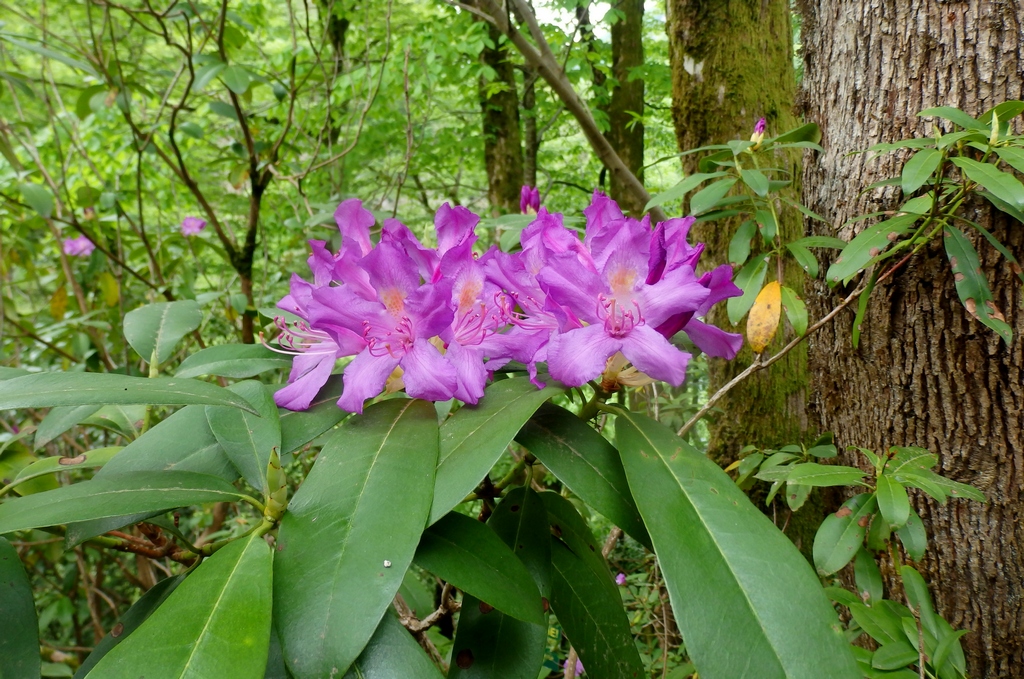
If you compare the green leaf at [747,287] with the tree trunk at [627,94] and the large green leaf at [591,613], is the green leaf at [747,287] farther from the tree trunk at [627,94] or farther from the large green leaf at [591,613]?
the tree trunk at [627,94]

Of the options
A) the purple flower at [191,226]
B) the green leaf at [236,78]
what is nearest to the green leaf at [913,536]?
the green leaf at [236,78]

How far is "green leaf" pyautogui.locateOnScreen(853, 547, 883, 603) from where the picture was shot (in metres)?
0.82

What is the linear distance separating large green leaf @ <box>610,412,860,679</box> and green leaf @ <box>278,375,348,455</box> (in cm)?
30

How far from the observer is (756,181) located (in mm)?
911

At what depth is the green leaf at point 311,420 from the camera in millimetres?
620

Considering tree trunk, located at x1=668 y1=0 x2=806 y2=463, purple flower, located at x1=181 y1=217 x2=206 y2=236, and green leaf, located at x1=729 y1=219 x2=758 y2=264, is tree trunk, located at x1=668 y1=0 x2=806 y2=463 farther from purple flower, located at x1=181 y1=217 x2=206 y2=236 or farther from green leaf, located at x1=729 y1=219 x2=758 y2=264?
purple flower, located at x1=181 y1=217 x2=206 y2=236

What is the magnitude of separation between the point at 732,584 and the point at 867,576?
506 mm

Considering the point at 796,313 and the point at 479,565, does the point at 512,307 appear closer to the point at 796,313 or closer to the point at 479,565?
the point at 479,565

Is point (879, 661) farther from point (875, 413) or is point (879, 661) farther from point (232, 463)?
point (232, 463)

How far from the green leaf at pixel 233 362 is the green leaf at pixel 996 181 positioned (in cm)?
87

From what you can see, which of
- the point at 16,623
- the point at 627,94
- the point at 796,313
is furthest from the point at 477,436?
the point at 627,94

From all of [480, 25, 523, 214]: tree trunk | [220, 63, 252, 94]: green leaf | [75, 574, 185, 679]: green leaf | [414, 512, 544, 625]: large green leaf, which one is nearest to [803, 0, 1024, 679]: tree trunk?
[414, 512, 544, 625]: large green leaf

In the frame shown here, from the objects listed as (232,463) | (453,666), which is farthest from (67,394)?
(453,666)

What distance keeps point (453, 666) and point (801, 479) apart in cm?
47
